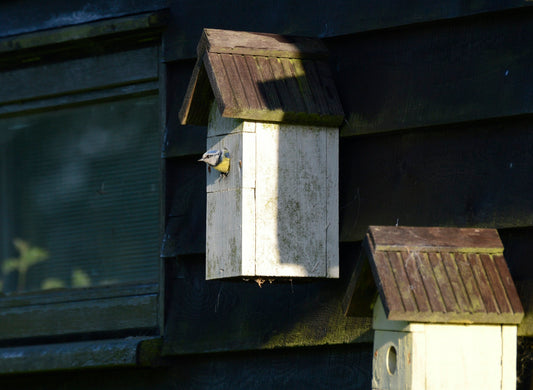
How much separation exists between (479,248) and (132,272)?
170 centimetres

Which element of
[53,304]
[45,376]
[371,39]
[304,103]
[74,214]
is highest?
[371,39]

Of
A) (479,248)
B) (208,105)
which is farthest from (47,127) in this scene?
(479,248)

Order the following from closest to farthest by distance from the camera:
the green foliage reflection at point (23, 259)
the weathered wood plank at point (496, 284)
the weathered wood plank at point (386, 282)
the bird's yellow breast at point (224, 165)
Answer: the weathered wood plank at point (386, 282)
the weathered wood plank at point (496, 284)
the bird's yellow breast at point (224, 165)
the green foliage reflection at point (23, 259)

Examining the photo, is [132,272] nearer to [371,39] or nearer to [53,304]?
[53,304]

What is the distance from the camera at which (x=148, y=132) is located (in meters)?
3.88

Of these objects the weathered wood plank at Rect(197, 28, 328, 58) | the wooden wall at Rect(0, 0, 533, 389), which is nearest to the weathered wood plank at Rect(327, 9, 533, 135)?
the wooden wall at Rect(0, 0, 533, 389)

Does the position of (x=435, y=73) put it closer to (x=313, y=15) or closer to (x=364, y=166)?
(x=364, y=166)

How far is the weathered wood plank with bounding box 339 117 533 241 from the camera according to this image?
271 cm

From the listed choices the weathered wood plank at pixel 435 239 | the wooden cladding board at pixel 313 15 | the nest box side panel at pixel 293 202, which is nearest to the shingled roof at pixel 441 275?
the weathered wood plank at pixel 435 239

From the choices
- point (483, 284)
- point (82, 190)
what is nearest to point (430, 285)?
point (483, 284)

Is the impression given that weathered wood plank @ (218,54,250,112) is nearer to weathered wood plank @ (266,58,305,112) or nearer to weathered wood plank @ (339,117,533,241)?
weathered wood plank @ (266,58,305,112)

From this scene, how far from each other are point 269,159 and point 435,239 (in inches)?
23.6

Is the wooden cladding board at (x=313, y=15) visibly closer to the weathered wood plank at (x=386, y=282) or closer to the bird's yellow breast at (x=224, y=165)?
the bird's yellow breast at (x=224, y=165)

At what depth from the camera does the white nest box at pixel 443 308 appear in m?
2.40
